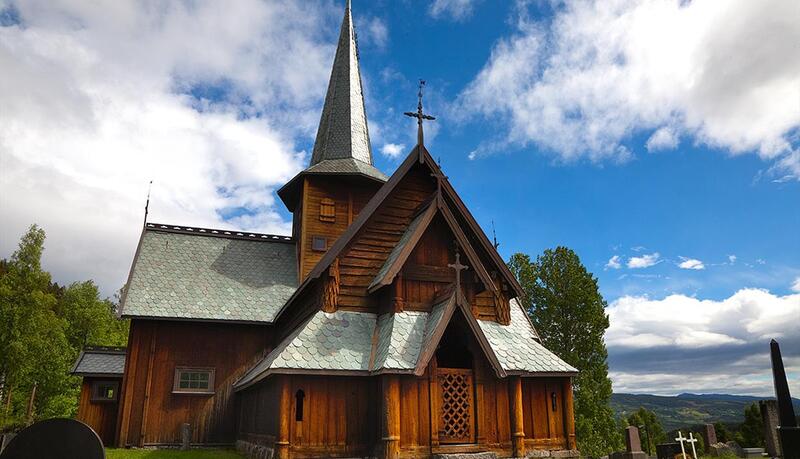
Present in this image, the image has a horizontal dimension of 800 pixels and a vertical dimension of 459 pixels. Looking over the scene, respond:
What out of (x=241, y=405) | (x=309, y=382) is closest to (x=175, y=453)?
(x=241, y=405)

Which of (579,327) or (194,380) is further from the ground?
(579,327)

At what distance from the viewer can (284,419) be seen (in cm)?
1277

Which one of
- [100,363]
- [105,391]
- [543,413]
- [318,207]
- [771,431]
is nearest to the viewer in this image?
[543,413]

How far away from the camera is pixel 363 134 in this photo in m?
26.0

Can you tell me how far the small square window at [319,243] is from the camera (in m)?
22.5

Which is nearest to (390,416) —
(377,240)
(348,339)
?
(348,339)

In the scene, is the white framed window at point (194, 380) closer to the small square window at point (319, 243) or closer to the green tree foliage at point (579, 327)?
the small square window at point (319, 243)

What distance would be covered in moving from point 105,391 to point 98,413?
2.65 feet

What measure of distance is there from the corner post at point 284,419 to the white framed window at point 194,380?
751 cm

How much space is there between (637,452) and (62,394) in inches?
1465

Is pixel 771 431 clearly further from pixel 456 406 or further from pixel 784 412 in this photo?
pixel 456 406

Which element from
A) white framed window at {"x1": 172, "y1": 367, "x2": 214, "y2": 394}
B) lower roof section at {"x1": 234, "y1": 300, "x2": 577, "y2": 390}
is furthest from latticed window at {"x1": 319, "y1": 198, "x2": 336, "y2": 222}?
lower roof section at {"x1": 234, "y1": 300, "x2": 577, "y2": 390}

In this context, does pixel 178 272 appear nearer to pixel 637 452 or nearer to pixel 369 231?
pixel 369 231

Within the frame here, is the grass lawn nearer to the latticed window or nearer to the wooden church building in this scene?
the wooden church building
